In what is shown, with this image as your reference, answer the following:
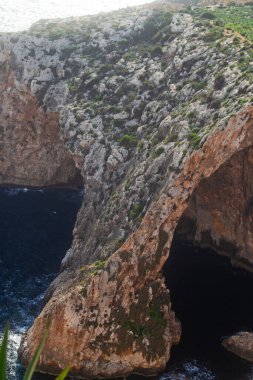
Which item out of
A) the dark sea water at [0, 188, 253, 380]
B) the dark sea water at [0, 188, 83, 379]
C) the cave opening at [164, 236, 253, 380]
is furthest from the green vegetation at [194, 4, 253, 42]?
the dark sea water at [0, 188, 83, 379]

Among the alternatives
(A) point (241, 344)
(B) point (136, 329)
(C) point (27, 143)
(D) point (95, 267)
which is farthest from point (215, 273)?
(C) point (27, 143)

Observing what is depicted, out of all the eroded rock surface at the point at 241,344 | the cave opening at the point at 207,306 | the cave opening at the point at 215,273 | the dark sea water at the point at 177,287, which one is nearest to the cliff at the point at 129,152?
the cave opening at the point at 215,273

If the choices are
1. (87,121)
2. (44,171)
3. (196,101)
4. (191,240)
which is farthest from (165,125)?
(44,171)

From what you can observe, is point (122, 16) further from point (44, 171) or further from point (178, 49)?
point (44, 171)

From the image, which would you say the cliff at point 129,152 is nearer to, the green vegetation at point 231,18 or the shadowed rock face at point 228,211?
the shadowed rock face at point 228,211

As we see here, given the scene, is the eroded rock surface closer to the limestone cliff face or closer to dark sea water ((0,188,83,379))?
dark sea water ((0,188,83,379))

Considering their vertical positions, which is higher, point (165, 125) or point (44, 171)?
point (165, 125)

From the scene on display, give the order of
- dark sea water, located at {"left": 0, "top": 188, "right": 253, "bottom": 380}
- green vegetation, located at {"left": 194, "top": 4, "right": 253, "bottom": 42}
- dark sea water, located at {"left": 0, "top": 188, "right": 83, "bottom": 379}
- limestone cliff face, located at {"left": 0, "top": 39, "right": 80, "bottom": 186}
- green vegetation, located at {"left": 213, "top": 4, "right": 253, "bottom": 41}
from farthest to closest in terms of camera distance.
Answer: limestone cliff face, located at {"left": 0, "top": 39, "right": 80, "bottom": 186} → green vegetation, located at {"left": 213, "top": 4, "right": 253, "bottom": 41} → green vegetation, located at {"left": 194, "top": 4, "right": 253, "bottom": 42} → dark sea water, located at {"left": 0, "top": 188, "right": 83, "bottom": 379} → dark sea water, located at {"left": 0, "top": 188, "right": 253, "bottom": 380}
